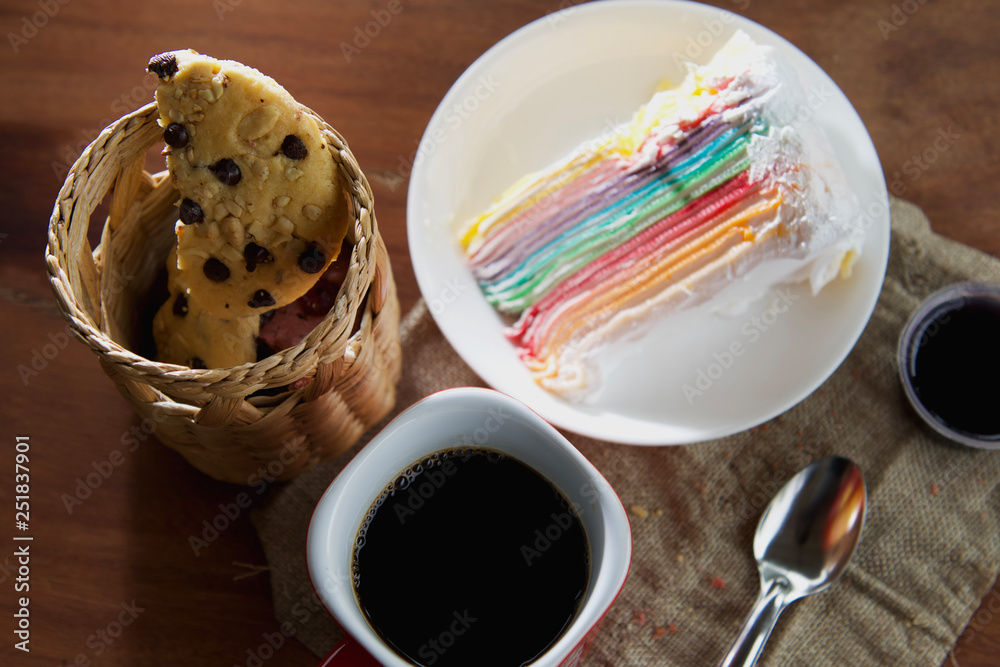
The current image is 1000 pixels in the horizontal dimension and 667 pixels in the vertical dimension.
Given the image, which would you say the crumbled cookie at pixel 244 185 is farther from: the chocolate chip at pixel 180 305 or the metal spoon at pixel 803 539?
the metal spoon at pixel 803 539

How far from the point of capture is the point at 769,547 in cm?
108

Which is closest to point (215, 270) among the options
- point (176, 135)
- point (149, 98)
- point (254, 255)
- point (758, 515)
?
point (254, 255)

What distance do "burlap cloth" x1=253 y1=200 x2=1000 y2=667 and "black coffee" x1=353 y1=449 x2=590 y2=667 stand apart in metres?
0.24

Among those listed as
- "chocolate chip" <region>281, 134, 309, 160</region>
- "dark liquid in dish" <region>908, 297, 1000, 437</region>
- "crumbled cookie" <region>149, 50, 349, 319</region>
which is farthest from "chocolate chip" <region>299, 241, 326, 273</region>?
"dark liquid in dish" <region>908, 297, 1000, 437</region>

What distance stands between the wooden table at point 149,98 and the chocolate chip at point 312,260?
381 mm

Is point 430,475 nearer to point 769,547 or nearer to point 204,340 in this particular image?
point 204,340

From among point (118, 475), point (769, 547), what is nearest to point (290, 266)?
point (118, 475)

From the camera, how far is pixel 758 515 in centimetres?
112

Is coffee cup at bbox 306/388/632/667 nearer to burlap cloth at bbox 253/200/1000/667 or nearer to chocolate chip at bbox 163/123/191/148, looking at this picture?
burlap cloth at bbox 253/200/1000/667

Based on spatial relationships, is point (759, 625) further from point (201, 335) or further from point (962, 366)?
point (201, 335)

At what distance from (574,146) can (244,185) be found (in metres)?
0.63

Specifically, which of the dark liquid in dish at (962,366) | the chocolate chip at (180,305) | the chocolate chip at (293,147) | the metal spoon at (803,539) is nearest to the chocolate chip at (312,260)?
the chocolate chip at (293,147)

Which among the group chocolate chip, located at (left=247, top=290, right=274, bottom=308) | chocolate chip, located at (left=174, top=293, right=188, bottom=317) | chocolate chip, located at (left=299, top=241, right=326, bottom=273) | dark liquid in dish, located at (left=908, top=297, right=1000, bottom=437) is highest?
chocolate chip, located at (left=299, top=241, right=326, bottom=273)

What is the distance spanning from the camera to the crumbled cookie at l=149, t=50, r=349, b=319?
782mm
